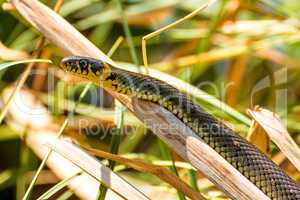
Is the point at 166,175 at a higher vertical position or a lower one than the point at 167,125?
lower

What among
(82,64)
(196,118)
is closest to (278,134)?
(196,118)

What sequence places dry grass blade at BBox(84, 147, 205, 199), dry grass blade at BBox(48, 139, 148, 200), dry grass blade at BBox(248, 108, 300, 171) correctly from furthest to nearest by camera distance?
dry grass blade at BBox(248, 108, 300, 171) → dry grass blade at BBox(84, 147, 205, 199) → dry grass blade at BBox(48, 139, 148, 200)

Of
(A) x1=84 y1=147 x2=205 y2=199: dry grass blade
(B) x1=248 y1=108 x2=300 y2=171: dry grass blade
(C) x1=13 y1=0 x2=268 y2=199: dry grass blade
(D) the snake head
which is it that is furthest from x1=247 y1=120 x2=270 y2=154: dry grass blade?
(D) the snake head

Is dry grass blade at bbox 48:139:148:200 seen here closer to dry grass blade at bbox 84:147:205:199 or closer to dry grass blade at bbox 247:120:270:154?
dry grass blade at bbox 84:147:205:199

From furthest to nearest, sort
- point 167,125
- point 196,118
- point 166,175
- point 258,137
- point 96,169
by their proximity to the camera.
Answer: point 258,137 < point 196,118 < point 167,125 < point 166,175 < point 96,169

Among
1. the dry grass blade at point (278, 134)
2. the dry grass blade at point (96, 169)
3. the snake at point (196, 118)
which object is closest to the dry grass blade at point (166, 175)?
the dry grass blade at point (96, 169)

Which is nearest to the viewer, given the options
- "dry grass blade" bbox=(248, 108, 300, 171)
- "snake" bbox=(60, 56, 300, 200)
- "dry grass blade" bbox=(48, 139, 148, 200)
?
"dry grass blade" bbox=(48, 139, 148, 200)

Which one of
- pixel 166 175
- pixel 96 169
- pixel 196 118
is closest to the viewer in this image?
pixel 96 169

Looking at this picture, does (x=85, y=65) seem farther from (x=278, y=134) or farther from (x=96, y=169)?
(x=278, y=134)
